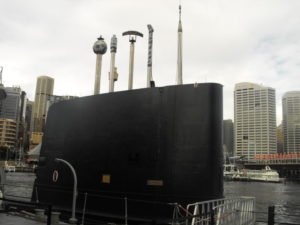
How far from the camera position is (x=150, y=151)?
31.6ft

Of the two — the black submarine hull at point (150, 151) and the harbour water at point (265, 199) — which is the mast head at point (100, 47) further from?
the harbour water at point (265, 199)

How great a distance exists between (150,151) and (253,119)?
625 feet

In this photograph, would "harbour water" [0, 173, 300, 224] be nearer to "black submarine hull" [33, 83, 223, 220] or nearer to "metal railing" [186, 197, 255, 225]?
"metal railing" [186, 197, 255, 225]

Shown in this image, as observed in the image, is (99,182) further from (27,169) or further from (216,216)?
(27,169)

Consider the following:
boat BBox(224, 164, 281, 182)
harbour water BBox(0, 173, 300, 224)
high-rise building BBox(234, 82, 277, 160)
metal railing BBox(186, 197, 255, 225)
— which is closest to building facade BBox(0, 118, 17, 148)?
harbour water BBox(0, 173, 300, 224)

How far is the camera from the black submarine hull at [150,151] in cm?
926

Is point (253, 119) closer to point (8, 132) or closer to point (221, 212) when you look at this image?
point (8, 132)

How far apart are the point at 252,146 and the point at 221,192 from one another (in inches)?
7673

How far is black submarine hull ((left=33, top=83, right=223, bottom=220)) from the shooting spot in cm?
926

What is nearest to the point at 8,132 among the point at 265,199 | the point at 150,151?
the point at 265,199

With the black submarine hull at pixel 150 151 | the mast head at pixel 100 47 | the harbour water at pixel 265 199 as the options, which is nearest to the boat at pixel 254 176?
the harbour water at pixel 265 199

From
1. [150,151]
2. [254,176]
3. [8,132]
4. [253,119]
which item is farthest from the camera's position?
[253,119]

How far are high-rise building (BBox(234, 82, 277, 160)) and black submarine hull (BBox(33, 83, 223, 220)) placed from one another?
170802mm

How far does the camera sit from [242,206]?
11.1 metres
